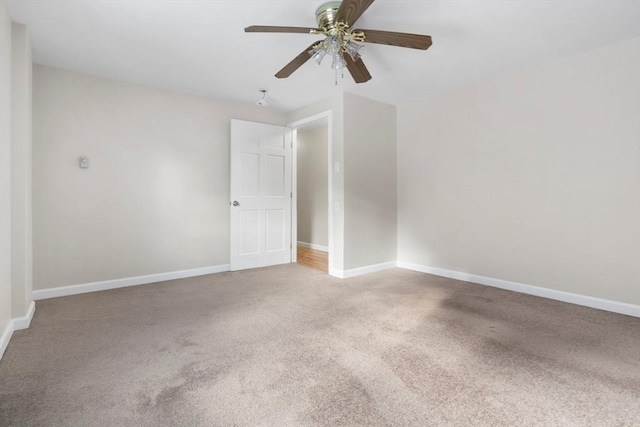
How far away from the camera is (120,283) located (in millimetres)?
3607

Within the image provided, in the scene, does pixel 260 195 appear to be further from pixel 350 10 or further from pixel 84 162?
pixel 350 10

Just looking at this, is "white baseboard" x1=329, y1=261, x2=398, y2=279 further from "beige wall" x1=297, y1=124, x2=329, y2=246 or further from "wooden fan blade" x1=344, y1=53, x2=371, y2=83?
"wooden fan blade" x1=344, y1=53, x2=371, y2=83

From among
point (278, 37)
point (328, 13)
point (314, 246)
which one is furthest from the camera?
point (314, 246)

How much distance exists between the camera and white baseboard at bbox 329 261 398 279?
402 centimetres

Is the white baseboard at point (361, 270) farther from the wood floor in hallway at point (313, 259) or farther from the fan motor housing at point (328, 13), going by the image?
the fan motor housing at point (328, 13)

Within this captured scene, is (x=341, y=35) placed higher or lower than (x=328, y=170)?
higher

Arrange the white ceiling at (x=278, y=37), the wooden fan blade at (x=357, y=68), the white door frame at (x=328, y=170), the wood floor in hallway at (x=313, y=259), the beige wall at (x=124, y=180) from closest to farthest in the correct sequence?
the white ceiling at (x=278, y=37) → the wooden fan blade at (x=357, y=68) → the beige wall at (x=124, y=180) → the white door frame at (x=328, y=170) → the wood floor in hallway at (x=313, y=259)

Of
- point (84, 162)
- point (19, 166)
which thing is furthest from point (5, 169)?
point (84, 162)

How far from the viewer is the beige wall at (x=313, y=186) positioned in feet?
20.4

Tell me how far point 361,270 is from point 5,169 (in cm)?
362

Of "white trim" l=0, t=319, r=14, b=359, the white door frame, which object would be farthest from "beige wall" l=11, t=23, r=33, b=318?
the white door frame

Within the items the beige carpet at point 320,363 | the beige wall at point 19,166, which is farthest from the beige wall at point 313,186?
the beige wall at point 19,166

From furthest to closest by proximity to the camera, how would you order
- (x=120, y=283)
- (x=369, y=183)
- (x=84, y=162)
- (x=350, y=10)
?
(x=369, y=183) → (x=120, y=283) → (x=84, y=162) → (x=350, y=10)

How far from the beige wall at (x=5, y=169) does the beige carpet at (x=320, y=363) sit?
0.35 metres
